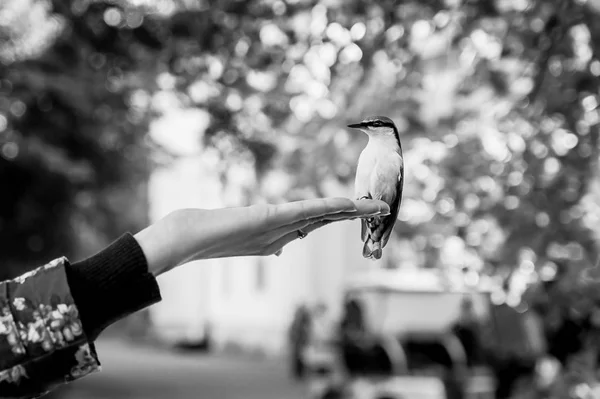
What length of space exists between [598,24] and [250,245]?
319 cm

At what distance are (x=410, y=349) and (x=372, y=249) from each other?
919cm

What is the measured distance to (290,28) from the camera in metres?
5.23

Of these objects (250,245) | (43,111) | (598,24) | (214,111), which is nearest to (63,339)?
(250,245)

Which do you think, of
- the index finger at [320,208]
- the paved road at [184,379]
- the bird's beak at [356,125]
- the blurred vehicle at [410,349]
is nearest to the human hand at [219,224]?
the index finger at [320,208]

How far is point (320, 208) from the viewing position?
4.32ft

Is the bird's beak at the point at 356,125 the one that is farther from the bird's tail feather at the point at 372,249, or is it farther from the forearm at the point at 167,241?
the forearm at the point at 167,241

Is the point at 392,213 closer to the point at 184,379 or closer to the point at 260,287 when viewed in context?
the point at 184,379

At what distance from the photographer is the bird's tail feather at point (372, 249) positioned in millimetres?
1268

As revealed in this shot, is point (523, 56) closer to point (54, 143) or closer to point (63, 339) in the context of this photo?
point (63, 339)

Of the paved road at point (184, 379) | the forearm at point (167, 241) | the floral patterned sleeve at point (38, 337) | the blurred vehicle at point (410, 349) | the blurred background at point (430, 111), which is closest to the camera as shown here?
the floral patterned sleeve at point (38, 337)

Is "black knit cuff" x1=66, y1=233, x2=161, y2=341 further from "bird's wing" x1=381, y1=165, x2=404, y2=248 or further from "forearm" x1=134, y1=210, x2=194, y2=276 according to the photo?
"bird's wing" x1=381, y1=165, x2=404, y2=248

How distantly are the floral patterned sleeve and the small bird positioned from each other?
1.30ft

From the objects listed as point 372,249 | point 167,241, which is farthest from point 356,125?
point 167,241

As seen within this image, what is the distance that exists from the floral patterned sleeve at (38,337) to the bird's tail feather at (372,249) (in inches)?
15.0
